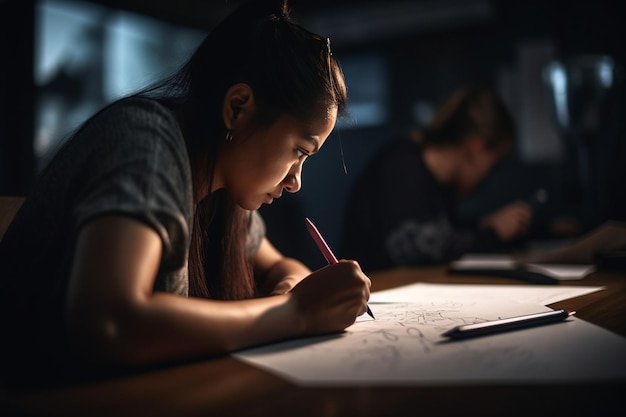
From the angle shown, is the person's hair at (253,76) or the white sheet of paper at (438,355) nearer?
the white sheet of paper at (438,355)

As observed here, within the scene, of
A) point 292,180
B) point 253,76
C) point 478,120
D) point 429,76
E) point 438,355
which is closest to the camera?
point 438,355

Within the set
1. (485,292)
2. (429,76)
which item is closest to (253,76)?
(485,292)

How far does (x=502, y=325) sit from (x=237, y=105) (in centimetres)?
39

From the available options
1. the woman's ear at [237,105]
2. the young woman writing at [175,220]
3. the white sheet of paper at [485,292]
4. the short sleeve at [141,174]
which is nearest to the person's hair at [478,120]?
the white sheet of paper at [485,292]

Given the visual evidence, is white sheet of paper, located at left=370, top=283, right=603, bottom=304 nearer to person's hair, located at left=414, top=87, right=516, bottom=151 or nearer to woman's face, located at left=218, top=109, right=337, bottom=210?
woman's face, located at left=218, top=109, right=337, bottom=210

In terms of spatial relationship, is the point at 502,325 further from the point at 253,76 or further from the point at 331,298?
the point at 253,76

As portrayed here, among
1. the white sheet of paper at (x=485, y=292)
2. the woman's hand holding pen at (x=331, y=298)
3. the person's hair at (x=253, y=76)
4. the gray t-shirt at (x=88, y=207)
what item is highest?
the person's hair at (x=253, y=76)

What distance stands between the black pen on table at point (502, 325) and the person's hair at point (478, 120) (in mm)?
1403

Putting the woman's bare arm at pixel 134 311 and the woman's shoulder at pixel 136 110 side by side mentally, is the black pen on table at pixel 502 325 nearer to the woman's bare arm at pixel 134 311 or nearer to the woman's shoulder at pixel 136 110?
the woman's bare arm at pixel 134 311

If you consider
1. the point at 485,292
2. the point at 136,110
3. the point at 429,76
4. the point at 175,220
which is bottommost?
the point at 485,292

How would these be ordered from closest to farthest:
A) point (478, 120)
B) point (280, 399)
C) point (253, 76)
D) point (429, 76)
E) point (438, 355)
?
point (280, 399) < point (438, 355) < point (253, 76) < point (478, 120) < point (429, 76)

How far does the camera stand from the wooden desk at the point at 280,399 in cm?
38

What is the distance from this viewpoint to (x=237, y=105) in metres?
0.68

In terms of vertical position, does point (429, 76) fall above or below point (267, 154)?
above
